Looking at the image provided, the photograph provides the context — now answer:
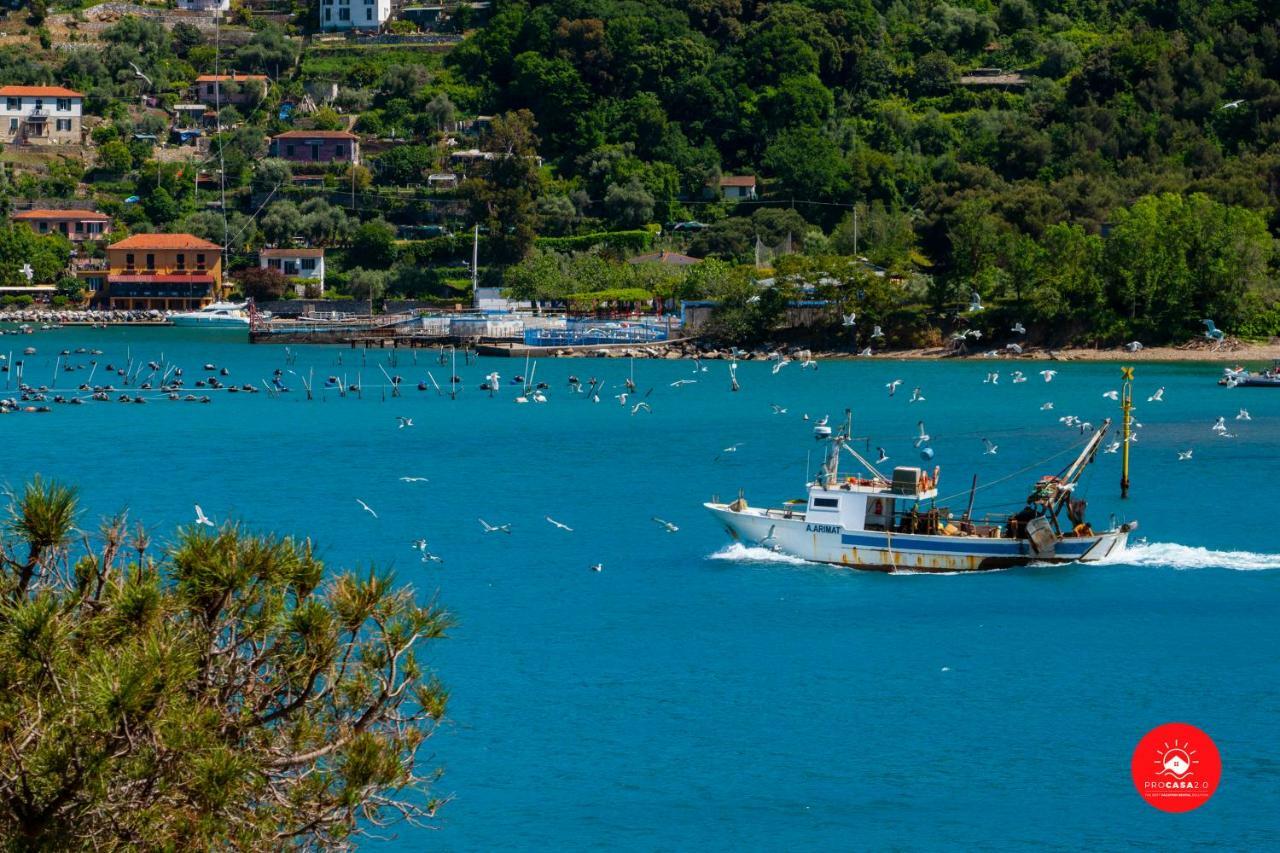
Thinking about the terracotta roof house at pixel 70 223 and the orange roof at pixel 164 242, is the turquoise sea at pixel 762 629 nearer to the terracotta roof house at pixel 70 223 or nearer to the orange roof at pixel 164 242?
the orange roof at pixel 164 242

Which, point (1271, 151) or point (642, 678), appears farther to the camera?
point (1271, 151)

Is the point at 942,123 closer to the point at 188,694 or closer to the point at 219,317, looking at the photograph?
the point at 219,317

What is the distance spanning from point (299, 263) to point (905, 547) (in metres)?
121

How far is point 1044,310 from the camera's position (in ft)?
384

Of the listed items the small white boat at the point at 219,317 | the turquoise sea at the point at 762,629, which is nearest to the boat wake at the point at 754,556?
the turquoise sea at the point at 762,629

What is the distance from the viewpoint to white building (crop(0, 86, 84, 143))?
185 metres

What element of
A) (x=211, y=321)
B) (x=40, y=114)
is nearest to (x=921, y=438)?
(x=211, y=321)

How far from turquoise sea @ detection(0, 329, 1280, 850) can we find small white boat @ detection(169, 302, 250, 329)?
7424 cm

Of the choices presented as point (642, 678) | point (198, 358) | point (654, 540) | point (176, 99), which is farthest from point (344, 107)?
point (642, 678)

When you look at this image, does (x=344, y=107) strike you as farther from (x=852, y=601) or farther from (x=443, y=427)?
(x=852, y=601)

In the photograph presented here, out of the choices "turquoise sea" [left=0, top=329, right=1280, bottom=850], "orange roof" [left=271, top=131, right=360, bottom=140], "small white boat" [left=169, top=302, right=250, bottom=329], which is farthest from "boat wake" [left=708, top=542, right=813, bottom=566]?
"orange roof" [left=271, top=131, right=360, bottom=140]

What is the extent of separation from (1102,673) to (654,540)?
59.1 feet

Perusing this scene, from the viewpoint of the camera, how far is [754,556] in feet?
164

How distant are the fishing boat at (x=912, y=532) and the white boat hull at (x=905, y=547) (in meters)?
0.02
